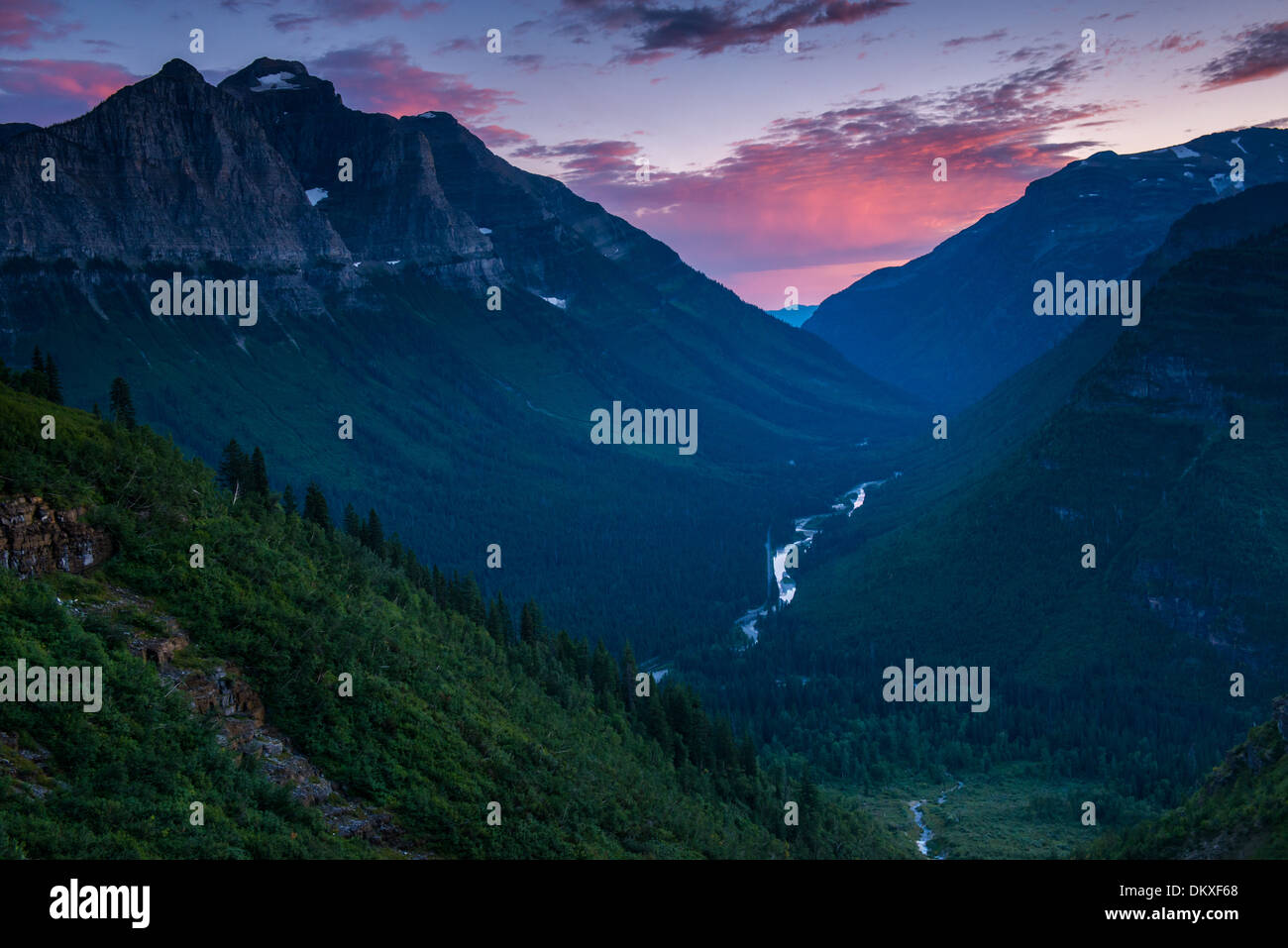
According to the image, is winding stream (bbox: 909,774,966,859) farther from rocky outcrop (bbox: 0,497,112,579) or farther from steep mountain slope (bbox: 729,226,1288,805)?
rocky outcrop (bbox: 0,497,112,579)

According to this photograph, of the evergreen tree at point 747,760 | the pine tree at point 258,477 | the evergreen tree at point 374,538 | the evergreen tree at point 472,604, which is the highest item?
the pine tree at point 258,477

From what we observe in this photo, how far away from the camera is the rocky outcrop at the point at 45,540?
40.2m

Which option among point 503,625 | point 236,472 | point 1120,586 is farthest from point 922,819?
point 236,472

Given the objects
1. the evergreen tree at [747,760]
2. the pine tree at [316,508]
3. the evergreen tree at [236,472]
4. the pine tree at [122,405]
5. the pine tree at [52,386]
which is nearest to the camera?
the pine tree at [52,386]

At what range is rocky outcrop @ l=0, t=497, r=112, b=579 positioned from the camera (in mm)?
40188

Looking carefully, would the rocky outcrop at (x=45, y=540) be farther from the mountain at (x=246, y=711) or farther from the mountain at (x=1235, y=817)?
the mountain at (x=1235, y=817)

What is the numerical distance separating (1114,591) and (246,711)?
152918 mm

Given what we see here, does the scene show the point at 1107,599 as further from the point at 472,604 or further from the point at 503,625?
the point at 472,604

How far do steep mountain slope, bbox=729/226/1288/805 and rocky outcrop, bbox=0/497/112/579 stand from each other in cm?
10199

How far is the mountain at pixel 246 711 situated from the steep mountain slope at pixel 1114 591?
75.6 meters

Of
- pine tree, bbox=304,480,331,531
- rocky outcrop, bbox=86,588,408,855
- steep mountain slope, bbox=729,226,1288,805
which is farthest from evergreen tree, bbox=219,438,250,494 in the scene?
steep mountain slope, bbox=729,226,1288,805

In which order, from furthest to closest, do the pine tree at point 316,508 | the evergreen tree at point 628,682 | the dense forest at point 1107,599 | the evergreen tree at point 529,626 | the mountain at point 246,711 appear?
the dense forest at point 1107,599
the evergreen tree at point 529,626
the evergreen tree at point 628,682
the pine tree at point 316,508
the mountain at point 246,711

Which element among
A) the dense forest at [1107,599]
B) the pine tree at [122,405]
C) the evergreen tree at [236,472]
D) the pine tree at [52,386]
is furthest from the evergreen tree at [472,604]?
the dense forest at [1107,599]
